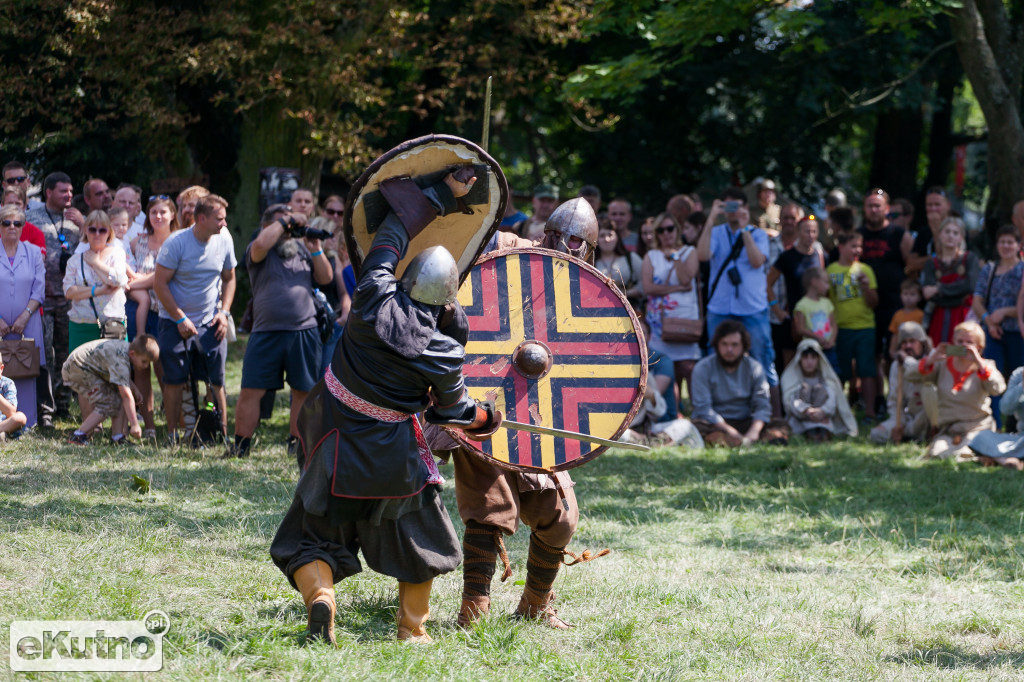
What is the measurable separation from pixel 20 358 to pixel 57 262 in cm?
104

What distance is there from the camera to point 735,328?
26.5 feet

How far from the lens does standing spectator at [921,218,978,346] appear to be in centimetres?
852

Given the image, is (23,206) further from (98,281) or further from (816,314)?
(816,314)

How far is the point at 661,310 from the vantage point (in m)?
8.41

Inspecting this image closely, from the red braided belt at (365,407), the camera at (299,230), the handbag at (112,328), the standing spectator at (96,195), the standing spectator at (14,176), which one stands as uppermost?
the standing spectator at (14,176)

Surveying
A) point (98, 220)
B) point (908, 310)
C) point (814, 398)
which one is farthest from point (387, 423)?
point (908, 310)

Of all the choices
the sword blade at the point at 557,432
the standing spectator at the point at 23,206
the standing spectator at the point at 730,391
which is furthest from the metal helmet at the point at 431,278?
the standing spectator at the point at 730,391

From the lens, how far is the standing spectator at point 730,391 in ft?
26.5

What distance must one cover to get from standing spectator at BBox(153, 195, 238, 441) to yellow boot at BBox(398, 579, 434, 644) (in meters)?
3.66

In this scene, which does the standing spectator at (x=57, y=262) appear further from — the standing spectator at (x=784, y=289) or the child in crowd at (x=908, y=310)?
the child in crowd at (x=908, y=310)

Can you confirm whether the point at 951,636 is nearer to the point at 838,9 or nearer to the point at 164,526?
the point at 164,526

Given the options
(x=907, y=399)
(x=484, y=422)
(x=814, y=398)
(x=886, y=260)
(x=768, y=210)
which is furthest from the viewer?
(x=768, y=210)

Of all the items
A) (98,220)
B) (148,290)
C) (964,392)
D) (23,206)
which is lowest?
(964,392)

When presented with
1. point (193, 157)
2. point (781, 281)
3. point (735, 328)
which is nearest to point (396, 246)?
point (735, 328)
